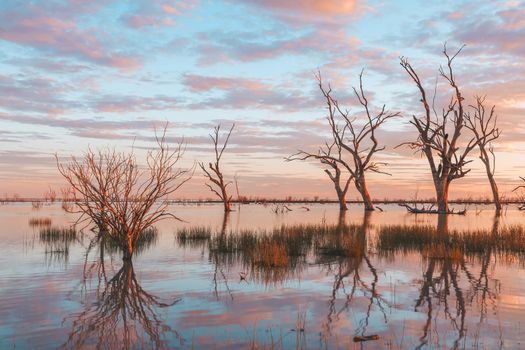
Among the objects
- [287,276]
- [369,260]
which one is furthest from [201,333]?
[369,260]

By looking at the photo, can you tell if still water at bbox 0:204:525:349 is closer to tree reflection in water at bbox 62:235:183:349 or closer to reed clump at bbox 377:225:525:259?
tree reflection in water at bbox 62:235:183:349

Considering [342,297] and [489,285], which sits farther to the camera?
[489,285]

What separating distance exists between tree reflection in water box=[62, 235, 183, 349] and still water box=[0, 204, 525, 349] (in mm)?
15

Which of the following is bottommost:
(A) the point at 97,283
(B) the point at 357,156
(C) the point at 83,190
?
(A) the point at 97,283

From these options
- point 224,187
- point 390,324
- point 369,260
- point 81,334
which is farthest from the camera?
point 224,187

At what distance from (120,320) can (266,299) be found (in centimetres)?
223

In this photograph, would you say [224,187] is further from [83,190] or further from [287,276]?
[287,276]

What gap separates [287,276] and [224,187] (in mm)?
37541

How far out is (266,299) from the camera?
790 cm

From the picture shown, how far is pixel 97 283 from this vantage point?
9445mm

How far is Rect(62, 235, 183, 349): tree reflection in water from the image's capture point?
18.7 ft

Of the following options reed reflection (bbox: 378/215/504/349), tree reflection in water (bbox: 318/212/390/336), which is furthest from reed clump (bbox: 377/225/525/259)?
tree reflection in water (bbox: 318/212/390/336)

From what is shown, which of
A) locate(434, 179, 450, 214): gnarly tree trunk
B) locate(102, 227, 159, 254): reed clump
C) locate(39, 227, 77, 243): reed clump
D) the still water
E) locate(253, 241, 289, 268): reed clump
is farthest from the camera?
locate(434, 179, 450, 214): gnarly tree trunk

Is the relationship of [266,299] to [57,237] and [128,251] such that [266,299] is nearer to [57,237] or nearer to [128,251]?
[128,251]
